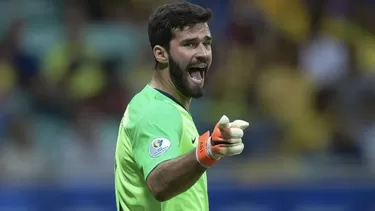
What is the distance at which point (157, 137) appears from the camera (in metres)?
4.12

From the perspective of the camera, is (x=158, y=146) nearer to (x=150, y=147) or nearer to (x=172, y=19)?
(x=150, y=147)

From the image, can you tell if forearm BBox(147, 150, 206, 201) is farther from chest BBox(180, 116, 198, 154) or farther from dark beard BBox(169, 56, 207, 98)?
dark beard BBox(169, 56, 207, 98)

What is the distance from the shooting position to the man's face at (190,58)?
14.6 ft

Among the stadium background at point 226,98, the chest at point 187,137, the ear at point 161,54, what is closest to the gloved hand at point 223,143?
the chest at point 187,137

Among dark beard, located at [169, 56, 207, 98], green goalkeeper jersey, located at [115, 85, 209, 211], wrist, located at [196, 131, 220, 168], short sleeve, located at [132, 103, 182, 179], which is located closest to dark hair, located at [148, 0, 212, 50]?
dark beard, located at [169, 56, 207, 98]

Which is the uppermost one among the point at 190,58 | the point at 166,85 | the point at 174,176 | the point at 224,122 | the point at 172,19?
the point at 172,19

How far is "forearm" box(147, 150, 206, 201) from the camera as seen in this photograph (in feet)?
13.0

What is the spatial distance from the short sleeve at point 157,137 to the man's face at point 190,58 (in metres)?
0.24

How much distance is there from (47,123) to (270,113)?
7.59 ft

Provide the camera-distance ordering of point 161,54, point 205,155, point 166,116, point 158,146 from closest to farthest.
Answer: point 205,155 → point 158,146 → point 166,116 → point 161,54

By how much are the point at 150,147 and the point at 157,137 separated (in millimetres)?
56

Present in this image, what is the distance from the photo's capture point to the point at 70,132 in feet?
29.3

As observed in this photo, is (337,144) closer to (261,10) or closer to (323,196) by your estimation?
(323,196)

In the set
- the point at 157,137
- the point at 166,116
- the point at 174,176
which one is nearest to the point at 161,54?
the point at 166,116
